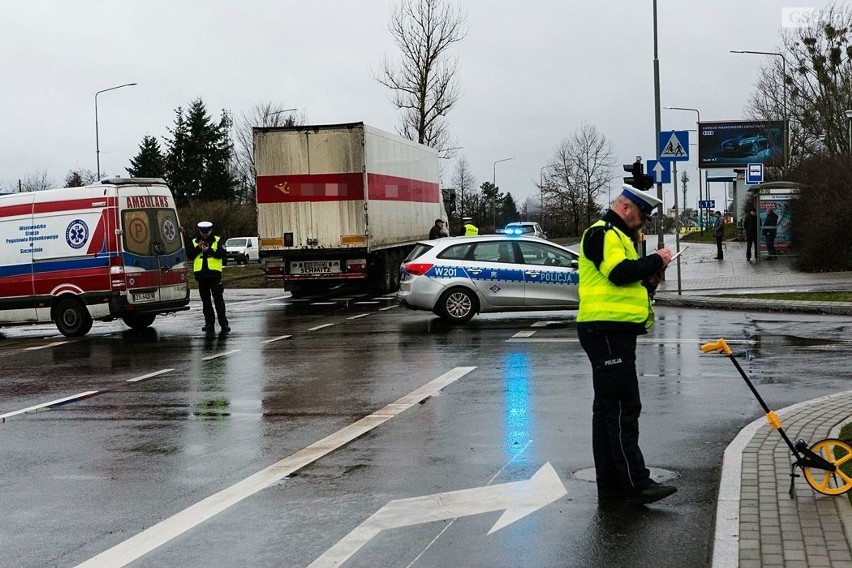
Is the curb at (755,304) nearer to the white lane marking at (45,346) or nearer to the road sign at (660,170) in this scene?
the road sign at (660,170)

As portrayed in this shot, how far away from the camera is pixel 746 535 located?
5590 millimetres

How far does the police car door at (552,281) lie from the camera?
61.4 feet

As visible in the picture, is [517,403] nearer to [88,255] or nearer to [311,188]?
[88,255]

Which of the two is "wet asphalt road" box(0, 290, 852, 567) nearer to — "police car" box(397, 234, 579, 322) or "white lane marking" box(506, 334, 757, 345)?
"white lane marking" box(506, 334, 757, 345)

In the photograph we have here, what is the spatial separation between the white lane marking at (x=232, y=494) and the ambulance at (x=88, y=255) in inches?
373

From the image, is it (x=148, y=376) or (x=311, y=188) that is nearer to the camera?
(x=148, y=376)

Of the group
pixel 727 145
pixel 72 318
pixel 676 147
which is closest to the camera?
pixel 72 318

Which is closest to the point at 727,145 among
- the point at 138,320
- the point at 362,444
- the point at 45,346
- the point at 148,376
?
the point at 138,320

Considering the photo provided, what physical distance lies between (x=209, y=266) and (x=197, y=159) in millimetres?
70331

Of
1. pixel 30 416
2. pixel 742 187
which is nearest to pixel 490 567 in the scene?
pixel 30 416

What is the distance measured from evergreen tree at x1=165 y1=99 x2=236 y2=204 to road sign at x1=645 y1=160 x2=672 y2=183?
65494 millimetres

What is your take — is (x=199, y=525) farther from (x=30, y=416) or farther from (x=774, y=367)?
(x=774, y=367)

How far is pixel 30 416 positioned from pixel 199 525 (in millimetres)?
4959

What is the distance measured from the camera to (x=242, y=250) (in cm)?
6009
